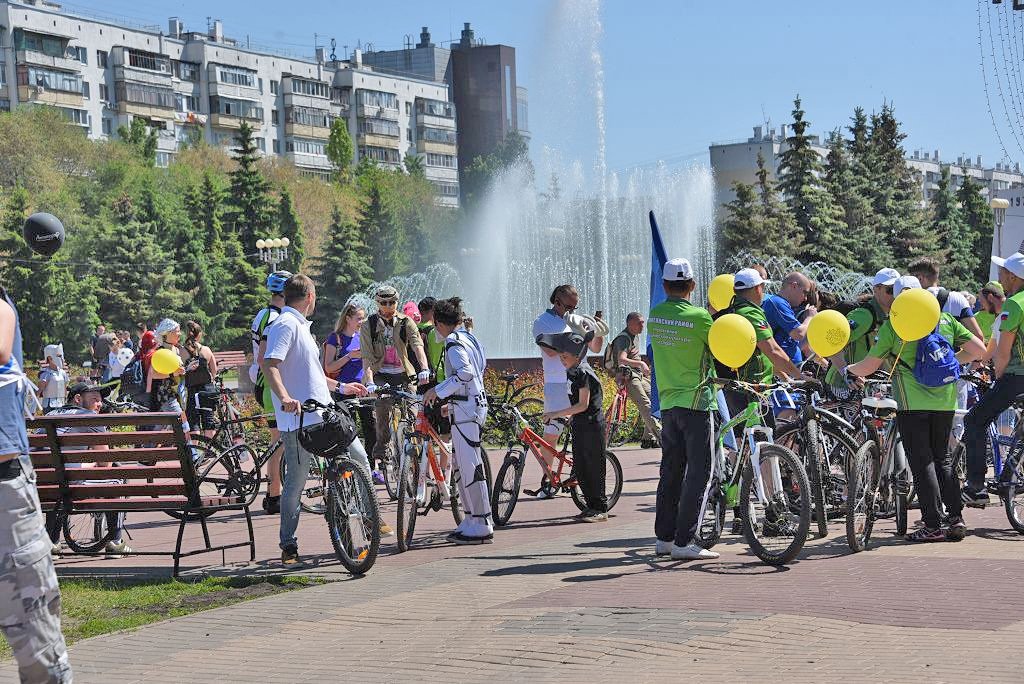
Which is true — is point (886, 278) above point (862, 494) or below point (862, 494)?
above

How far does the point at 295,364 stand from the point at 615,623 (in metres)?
3.28

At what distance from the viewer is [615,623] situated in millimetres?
7258

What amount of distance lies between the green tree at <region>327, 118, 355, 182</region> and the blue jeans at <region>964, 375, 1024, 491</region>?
103 m

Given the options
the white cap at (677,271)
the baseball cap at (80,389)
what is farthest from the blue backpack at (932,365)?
the baseball cap at (80,389)

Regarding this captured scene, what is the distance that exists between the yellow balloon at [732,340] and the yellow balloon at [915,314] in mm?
1143

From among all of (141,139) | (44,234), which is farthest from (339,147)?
(44,234)

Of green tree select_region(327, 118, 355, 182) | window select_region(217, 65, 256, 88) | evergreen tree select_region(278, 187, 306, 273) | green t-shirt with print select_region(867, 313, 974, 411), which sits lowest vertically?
green t-shirt with print select_region(867, 313, 974, 411)

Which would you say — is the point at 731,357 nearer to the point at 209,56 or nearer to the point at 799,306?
the point at 799,306

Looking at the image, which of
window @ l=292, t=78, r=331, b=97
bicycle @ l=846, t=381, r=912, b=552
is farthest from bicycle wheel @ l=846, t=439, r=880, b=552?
window @ l=292, t=78, r=331, b=97

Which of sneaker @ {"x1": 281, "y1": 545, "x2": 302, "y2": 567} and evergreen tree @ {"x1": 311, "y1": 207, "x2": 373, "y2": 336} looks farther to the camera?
evergreen tree @ {"x1": 311, "y1": 207, "x2": 373, "y2": 336}

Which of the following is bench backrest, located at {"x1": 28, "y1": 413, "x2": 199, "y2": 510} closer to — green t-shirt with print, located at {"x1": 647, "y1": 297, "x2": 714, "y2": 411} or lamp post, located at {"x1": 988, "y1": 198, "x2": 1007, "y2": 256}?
green t-shirt with print, located at {"x1": 647, "y1": 297, "x2": 714, "y2": 411}

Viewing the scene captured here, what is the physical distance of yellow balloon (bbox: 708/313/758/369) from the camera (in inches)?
361

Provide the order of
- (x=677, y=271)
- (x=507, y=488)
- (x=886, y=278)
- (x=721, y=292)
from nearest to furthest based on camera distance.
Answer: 1. (x=677, y=271)
2. (x=886, y=278)
3. (x=721, y=292)
4. (x=507, y=488)

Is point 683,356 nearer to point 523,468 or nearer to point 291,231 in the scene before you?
point 523,468
